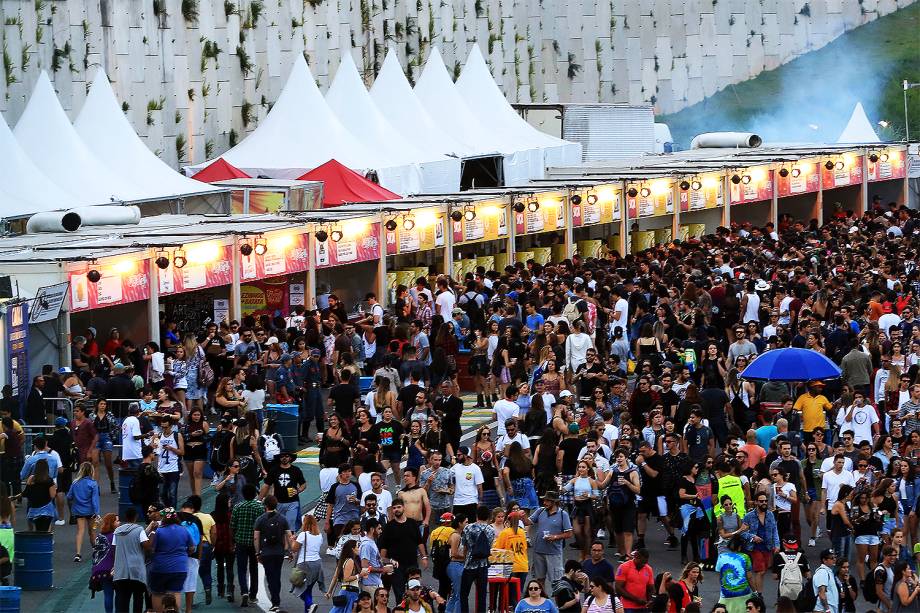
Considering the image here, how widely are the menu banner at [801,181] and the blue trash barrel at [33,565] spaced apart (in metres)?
28.8

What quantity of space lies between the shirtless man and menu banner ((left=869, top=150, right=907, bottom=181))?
32.8m

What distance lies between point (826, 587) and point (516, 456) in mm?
3982

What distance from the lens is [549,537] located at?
16062mm

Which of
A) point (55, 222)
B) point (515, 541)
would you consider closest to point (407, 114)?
point (55, 222)

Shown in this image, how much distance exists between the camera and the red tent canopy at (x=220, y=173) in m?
38.6

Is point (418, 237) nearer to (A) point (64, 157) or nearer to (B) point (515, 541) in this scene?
(A) point (64, 157)

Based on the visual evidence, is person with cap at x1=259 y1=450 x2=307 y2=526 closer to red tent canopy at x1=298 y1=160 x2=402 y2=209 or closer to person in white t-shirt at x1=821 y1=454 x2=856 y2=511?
person in white t-shirt at x1=821 y1=454 x2=856 y2=511

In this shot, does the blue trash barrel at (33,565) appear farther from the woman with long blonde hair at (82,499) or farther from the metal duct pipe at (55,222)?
the metal duct pipe at (55,222)

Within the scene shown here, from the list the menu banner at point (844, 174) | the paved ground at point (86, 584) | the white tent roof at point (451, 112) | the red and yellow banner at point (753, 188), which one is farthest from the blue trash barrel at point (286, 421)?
the menu banner at point (844, 174)

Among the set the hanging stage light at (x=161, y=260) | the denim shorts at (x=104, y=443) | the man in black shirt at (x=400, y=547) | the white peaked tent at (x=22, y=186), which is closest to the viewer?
the man in black shirt at (x=400, y=547)

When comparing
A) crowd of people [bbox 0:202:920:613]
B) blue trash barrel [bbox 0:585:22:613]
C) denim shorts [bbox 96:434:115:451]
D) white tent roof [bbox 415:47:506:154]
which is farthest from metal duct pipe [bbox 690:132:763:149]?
blue trash barrel [bbox 0:585:22:613]

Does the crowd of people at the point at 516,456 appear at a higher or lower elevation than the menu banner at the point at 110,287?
lower

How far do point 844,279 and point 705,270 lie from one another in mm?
2640

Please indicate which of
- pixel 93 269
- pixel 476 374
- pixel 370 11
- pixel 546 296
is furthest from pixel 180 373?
pixel 370 11
